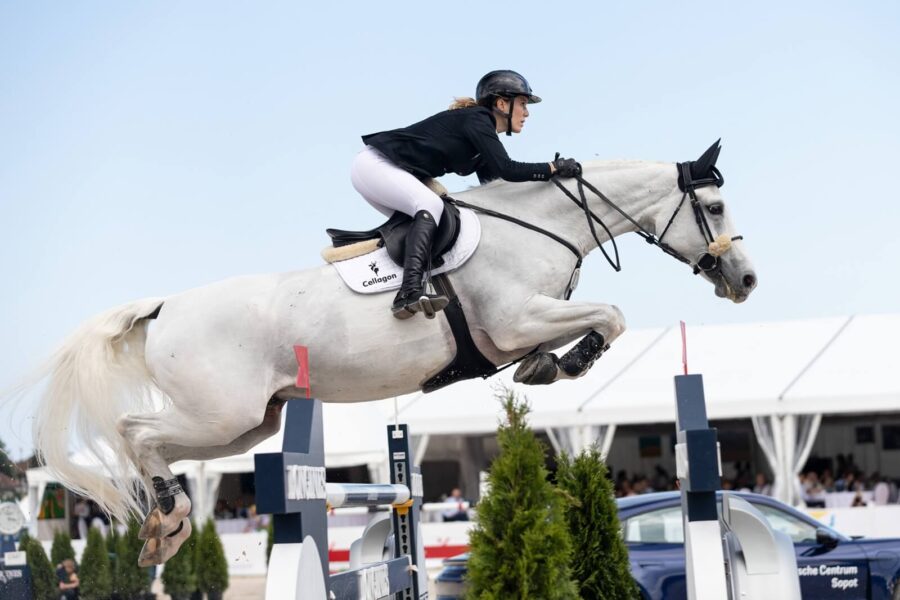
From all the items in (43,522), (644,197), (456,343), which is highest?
(644,197)

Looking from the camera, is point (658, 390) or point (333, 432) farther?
point (333, 432)

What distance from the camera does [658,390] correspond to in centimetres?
1455

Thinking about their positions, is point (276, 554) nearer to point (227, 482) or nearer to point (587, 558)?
point (587, 558)

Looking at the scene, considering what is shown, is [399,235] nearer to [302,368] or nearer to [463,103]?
[463,103]

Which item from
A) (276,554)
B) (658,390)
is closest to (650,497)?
(276,554)

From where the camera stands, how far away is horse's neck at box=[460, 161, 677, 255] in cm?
430

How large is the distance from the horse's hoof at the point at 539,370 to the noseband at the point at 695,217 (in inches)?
22.1

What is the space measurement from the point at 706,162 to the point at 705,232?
0.30 meters

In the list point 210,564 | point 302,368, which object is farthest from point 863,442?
point 302,368

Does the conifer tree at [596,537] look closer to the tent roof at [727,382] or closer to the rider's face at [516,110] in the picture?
the rider's face at [516,110]

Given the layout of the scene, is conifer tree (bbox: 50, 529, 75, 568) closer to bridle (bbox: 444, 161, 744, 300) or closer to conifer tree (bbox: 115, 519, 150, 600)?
conifer tree (bbox: 115, 519, 150, 600)

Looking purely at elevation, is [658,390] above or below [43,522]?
above

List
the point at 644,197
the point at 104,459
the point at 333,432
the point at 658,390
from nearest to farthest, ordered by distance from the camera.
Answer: the point at 104,459, the point at 644,197, the point at 658,390, the point at 333,432

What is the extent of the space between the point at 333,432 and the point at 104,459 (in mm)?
11530
